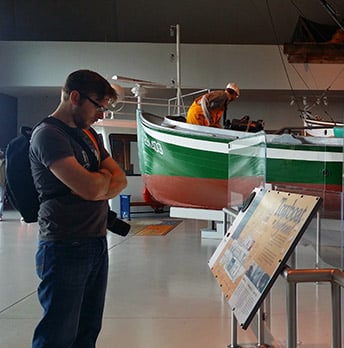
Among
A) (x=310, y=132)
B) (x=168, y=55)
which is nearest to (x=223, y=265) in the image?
(x=310, y=132)

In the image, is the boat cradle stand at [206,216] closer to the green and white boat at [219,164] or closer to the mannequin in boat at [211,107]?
the green and white boat at [219,164]

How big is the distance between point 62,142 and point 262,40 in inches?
461

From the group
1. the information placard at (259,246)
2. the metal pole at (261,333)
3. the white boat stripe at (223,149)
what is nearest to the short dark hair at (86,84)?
the information placard at (259,246)

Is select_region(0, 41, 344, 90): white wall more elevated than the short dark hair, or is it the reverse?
select_region(0, 41, 344, 90): white wall

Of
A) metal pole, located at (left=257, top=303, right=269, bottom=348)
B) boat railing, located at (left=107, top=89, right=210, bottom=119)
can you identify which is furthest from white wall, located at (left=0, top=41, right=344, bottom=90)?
metal pole, located at (left=257, top=303, right=269, bottom=348)

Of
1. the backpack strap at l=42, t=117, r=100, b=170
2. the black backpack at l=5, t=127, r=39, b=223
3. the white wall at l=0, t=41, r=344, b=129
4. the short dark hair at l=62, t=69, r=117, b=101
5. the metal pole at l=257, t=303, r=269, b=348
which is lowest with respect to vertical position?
the metal pole at l=257, t=303, r=269, b=348

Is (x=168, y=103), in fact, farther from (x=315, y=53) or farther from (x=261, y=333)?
(x=261, y=333)

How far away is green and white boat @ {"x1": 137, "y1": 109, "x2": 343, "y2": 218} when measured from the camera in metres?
3.63

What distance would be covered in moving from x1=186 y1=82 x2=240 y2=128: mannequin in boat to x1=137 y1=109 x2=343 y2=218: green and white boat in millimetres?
203

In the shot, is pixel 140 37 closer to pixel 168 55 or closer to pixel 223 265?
pixel 168 55

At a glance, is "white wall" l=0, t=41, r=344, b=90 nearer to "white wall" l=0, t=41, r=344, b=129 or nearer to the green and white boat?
"white wall" l=0, t=41, r=344, b=129

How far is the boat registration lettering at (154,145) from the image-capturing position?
22.3ft

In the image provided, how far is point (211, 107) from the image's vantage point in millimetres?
6031

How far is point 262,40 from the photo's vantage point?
12.4 metres
